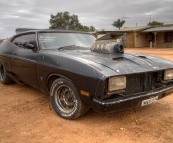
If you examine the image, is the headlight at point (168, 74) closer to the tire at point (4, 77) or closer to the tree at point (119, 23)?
the tire at point (4, 77)

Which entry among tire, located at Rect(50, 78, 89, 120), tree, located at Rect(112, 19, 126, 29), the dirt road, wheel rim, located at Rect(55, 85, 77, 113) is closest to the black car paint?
tire, located at Rect(50, 78, 89, 120)

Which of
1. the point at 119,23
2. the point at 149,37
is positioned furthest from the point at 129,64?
the point at 119,23

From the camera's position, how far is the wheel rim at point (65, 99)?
2.98 m

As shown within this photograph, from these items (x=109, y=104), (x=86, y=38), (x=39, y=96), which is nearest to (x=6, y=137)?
(x=109, y=104)

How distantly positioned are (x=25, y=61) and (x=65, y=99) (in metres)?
1.22

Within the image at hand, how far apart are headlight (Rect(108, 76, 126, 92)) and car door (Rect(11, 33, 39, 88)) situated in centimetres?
163

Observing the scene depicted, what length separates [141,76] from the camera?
2791 millimetres

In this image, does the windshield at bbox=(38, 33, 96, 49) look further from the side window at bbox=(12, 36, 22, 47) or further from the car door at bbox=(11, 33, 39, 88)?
the side window at bbox=(12, 36, 22, 47)

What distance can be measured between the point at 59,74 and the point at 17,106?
51.3 inches

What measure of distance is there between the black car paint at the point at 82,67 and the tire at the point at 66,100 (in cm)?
11

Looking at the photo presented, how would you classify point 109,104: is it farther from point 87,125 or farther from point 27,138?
point 27,138

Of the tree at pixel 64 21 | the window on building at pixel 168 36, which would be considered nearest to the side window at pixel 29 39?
the window on building at pixel 168 36

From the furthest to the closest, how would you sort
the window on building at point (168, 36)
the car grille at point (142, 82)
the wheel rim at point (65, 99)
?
the window on building at point (168, 36) < the wheel rim at point (65, 99) < the car grille at point (142, 82)

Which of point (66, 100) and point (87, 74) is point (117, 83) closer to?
point (87, 74)
